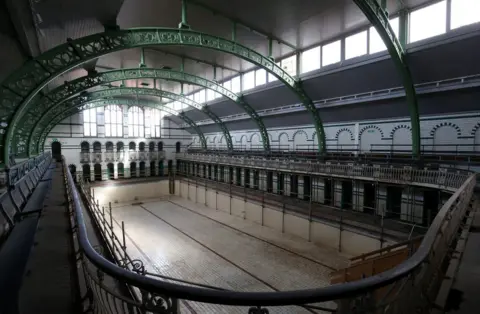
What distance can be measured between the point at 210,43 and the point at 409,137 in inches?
498

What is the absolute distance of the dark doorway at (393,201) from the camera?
13.8 metres

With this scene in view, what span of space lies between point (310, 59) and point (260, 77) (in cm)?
516

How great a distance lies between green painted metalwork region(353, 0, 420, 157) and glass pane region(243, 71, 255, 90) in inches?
474

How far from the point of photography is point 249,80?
22.0m

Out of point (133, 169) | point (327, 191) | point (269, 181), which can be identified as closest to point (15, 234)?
point (327, 191)

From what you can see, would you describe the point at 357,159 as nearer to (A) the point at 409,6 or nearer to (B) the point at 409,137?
(B) the point at 409,137

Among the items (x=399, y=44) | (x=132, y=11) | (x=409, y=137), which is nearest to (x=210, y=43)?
(x=132, y=11)

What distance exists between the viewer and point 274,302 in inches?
52.4

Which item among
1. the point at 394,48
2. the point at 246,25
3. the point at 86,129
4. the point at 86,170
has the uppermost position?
the point at 246,25

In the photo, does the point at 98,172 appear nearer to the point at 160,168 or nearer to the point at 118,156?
the point at 118,156

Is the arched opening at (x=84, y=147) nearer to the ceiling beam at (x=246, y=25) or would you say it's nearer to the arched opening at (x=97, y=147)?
the arched opening at (x=97, y=147)

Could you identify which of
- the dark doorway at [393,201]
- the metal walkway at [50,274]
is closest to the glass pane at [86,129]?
the metal walkway at [50,274]

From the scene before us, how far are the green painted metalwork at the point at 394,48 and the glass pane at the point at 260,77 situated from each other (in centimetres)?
1063

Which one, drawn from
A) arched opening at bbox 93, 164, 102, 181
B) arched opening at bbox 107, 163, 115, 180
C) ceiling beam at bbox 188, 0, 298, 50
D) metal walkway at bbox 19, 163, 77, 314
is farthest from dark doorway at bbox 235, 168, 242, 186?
metal walkway at bbox 19, 163, 77, 314
